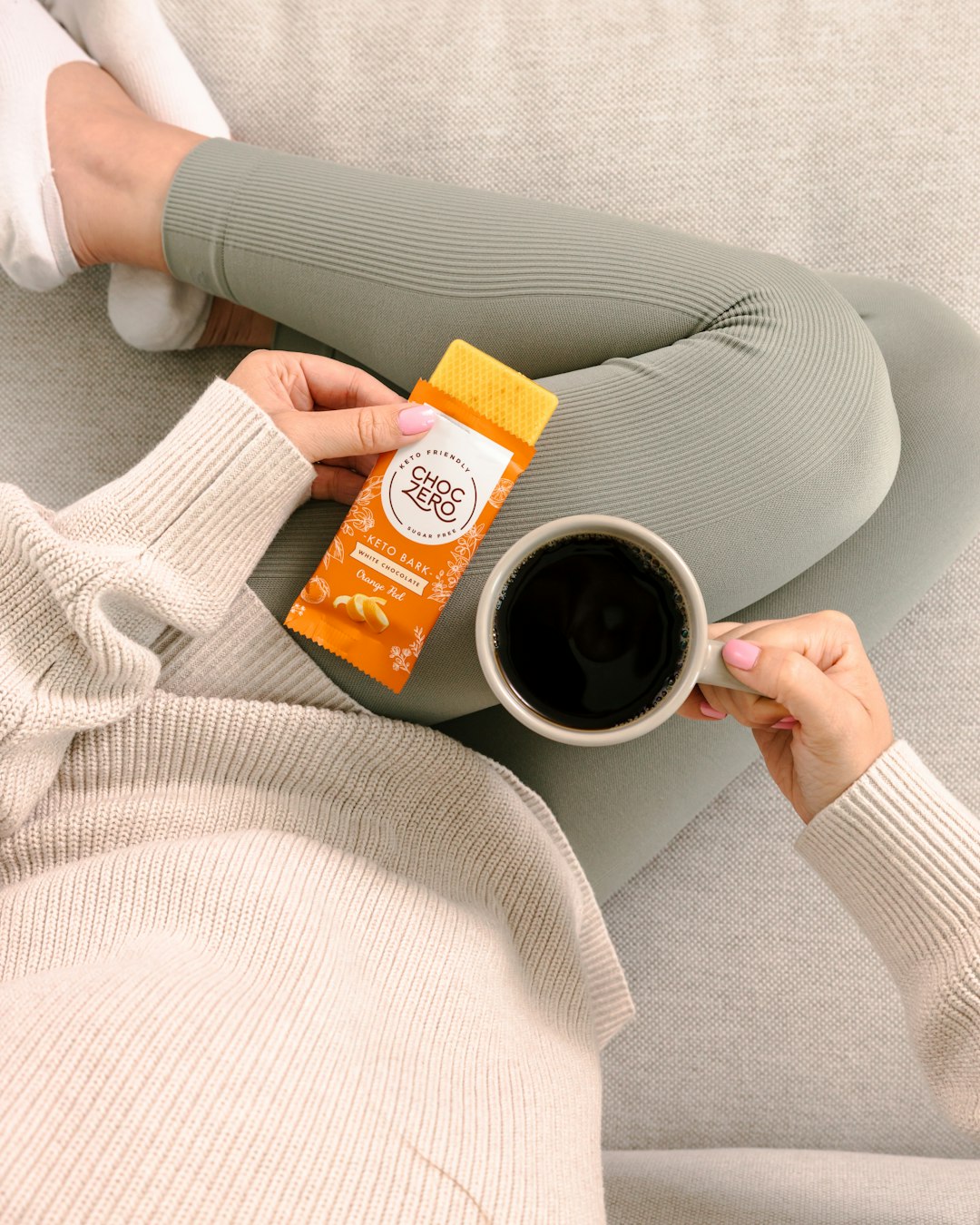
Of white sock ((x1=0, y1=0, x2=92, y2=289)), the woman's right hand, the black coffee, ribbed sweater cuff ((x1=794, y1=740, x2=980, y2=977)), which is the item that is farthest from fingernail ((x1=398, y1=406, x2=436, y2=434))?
white sock ((x1=0, y1=0, x2=92, y2=289))

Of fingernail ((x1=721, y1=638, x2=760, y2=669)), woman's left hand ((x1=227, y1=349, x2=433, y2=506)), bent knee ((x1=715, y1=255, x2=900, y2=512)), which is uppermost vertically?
bent knee ((x1=715, y1=255, x2=900, y2=512))

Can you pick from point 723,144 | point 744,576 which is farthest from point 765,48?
point 744,576

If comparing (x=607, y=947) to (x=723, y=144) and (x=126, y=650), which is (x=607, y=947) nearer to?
(x=126, y=650)

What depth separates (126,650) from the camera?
0.56m

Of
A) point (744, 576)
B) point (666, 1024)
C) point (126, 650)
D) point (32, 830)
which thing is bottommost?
point (666, 1024)

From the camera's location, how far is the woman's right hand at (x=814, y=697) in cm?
50

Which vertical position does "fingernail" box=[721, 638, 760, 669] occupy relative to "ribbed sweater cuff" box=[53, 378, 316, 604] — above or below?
above

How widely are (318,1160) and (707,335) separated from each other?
0.60 meters

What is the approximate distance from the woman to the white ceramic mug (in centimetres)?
2

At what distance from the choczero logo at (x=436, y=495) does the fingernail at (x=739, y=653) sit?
0.21m

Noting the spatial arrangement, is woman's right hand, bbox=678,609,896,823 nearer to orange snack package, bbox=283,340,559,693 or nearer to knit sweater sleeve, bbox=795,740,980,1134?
knit sweater sleeve, bbox=795,740,980,1134

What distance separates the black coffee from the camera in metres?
0.54

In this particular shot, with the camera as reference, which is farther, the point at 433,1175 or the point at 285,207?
the point at 285,207

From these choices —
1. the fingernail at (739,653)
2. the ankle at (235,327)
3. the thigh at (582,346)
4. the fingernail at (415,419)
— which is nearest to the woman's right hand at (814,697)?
the fingernail at (739,653)
